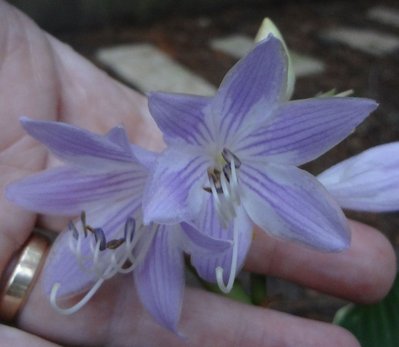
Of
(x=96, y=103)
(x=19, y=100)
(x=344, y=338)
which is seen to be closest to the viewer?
(x=344, y=338)

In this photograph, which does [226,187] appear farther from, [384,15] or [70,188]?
[384,15]

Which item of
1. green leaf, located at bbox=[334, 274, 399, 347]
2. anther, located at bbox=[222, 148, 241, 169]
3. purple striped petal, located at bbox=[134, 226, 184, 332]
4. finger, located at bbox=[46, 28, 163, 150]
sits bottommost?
green leaf, located at bbox=[334, 274, 399, 347]

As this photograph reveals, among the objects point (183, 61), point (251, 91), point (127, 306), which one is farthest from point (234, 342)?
point (183, 61)

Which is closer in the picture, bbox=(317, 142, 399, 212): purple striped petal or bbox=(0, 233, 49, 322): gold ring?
bbox=(317, 142, 399, 212): purple striped petal

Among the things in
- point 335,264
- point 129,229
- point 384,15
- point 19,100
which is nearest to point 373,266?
point 335,264

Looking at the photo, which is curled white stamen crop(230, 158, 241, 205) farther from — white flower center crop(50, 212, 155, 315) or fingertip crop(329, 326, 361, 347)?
fingertip crop(329, 326, 361, 347)

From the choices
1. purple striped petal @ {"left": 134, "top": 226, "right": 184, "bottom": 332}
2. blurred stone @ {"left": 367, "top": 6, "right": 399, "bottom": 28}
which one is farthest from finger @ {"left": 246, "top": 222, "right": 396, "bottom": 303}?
blurred stone @ {"left": 367, "top": 6, "right": 399, "bottom": 28}

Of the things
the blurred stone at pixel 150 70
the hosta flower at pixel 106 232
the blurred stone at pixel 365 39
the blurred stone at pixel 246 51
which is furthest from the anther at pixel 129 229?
the blurred stone at pixel 365 39
